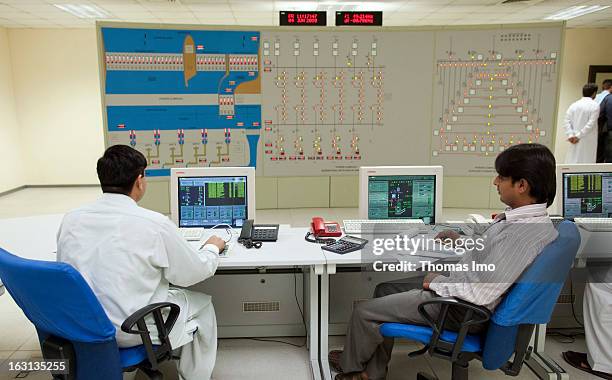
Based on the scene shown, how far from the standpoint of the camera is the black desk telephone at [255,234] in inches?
89.4

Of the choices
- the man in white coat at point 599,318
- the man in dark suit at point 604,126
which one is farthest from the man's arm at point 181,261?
the man in dark suit at point 604,126

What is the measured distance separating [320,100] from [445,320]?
3.00 m

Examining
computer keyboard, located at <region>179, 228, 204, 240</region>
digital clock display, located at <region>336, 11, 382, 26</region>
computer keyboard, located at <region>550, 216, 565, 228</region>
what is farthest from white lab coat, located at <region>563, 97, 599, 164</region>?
computer keyboard, located at <region>179, 228, 204, 240</region>

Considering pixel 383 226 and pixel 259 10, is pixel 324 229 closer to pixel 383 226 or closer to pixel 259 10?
pixel 383 226

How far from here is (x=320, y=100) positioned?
14.4ft

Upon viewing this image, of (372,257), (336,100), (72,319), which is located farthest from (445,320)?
(336,100)

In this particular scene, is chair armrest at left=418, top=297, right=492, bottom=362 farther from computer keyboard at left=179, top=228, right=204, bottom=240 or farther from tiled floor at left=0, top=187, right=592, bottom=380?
computer keyboard at left=179, top=228, right=204, bottom=240

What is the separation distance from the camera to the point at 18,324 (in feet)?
9.34

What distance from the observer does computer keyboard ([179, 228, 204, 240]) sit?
2330 millimetres

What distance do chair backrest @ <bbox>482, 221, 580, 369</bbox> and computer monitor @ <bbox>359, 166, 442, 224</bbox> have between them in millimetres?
949

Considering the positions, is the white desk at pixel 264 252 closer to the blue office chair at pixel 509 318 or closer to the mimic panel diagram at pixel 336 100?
the blue office chair at pixel 509 318

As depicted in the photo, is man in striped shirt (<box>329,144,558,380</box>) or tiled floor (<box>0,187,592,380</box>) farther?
tiled floor (<box>0,187,592,380</box>)

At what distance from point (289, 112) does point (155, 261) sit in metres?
2.93

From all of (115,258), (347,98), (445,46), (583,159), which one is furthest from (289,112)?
(583,159)
